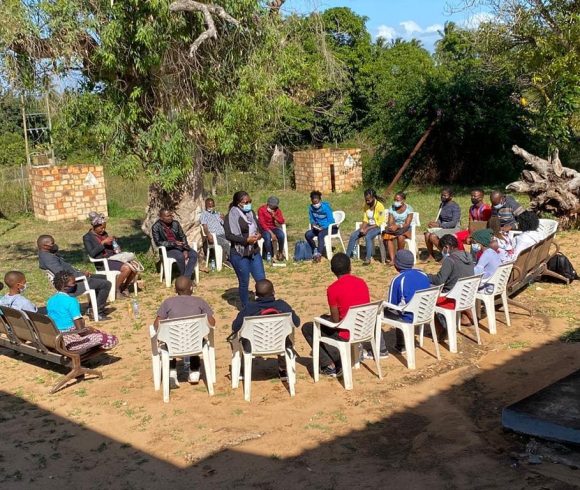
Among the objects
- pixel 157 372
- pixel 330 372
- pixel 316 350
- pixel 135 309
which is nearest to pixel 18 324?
pixel 157 372

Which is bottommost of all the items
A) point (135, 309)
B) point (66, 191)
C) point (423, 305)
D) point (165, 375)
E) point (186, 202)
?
point (135, 309)

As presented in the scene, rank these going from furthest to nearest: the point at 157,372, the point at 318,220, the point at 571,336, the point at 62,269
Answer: the point at 318,220, the point at 62,269, the point at 571,336, the point at 157,372

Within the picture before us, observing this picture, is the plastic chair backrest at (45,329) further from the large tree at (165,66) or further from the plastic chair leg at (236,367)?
the large tree at (165,66)

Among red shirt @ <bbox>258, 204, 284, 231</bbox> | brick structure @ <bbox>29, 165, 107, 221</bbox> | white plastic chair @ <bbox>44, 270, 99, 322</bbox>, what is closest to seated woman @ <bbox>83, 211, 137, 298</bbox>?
white plastic chair @ <bbox>44, 270, 99, 322</bbox>

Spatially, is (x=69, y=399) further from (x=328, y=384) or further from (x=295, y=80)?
(x=295, y=80)

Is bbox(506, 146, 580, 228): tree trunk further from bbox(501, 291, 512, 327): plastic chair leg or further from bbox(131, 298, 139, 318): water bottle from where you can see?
bbox(131, 298, 139, 318): water bottle

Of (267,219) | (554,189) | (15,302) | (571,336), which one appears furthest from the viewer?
(554,189)

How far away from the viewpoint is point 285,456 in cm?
567

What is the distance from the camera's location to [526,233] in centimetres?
1062

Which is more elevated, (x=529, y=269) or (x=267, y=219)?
(x=267, y=219)

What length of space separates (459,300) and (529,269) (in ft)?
7.56

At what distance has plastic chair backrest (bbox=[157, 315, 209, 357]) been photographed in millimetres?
6879

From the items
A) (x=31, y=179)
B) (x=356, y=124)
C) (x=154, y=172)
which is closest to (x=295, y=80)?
(x=154, y=172)

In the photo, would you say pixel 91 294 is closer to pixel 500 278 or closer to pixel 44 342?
pixel 44 342
